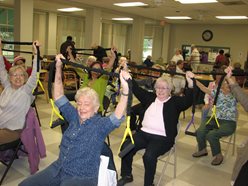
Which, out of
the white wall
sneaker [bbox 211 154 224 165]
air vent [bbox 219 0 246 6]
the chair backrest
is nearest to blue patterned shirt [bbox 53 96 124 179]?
sneaker [bbox 211 154 224 165]

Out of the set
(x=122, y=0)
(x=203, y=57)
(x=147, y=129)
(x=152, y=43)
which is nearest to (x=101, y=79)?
(x=147, y=129)

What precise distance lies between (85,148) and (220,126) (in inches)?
88.4

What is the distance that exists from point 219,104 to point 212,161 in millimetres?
757

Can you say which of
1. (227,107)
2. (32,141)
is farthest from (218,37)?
(32,141)

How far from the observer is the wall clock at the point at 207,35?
14.4 meters

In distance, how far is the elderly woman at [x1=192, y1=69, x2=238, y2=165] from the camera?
11.4 feet

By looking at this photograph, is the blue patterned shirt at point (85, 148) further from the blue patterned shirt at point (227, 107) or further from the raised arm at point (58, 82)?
the blue patterned shirt at point (227, 107)

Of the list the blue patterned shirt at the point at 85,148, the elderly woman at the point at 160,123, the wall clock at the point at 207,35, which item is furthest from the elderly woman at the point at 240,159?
the wall clock at the point at 207,35

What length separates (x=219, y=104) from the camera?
361 cm

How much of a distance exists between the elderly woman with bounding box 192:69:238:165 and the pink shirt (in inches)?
32.6

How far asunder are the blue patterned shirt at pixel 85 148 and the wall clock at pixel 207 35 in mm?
13707

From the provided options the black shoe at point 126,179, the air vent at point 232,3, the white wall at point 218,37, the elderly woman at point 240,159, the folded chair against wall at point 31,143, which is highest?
the air vent at point 232,3

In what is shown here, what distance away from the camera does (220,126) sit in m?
3.54

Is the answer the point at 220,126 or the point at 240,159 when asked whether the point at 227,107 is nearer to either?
the point at 220,126
